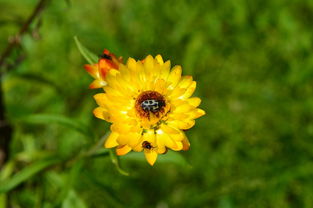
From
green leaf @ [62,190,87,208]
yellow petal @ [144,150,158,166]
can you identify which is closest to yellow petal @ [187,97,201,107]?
yellow petal @ [144,150,158,166]

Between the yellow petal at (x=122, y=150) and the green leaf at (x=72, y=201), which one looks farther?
Result: the green leaf at (x=72, y=201)

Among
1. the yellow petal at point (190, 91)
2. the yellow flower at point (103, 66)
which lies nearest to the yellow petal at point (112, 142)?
the yellow flower at point (103, 66)

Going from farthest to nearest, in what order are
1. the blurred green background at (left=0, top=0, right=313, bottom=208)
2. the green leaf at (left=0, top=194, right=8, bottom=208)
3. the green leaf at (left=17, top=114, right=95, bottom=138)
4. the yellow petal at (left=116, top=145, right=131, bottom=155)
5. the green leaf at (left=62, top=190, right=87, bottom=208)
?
1. the blurred green background at (left=0, top=0, right=313, bottom=208)
2. the green leaf at (left=0, top=194, right=8, bottom=208)
3. the green leaf at (left=62, top=190, right=87, bottom=208)
4. the green leaf at (left=17, top=114, right=95, bottom=138)
5. the yellow petal at (left=116, top=145, right=131, bottom=155)

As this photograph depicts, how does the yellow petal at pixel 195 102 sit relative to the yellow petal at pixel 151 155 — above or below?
above

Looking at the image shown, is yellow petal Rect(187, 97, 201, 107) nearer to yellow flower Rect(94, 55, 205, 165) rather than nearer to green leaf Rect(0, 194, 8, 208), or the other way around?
yellow flower Rect(94, 55, 205, 165)

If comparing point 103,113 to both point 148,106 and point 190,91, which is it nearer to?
point 148,106

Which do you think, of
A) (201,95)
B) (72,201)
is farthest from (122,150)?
(201,95)

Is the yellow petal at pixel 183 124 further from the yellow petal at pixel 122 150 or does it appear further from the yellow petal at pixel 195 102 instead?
the yellow petal at pixel 122 150
